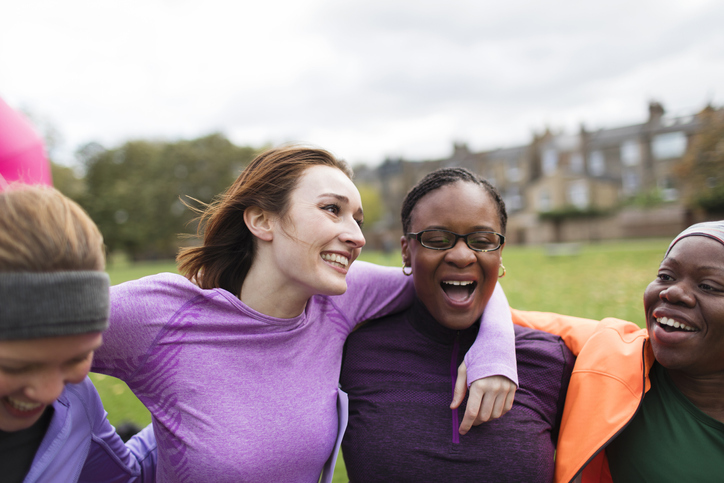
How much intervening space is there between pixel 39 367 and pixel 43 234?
401mm

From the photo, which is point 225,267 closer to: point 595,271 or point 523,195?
point 595,271

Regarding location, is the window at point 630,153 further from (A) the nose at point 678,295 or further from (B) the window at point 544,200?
(A) the nose at point 678,295

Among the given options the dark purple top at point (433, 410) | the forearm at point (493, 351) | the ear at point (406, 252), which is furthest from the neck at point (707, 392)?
the ear at point (406, 252)

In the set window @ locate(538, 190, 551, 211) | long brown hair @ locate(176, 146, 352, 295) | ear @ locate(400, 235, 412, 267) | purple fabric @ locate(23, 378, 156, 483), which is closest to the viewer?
purple fabric @ locate(23, 378, 156, 483)

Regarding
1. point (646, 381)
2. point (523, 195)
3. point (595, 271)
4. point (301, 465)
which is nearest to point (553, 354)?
point (646, 381)

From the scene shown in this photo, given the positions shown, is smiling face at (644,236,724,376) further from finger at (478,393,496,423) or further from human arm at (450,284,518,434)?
finger at (478,393,496,423)

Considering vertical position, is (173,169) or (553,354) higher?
(173,169)

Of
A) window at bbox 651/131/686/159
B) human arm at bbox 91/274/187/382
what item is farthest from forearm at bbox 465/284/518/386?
window at bbox 651/131/686/159

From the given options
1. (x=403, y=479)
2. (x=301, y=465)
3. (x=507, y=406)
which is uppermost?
(x=507, y=406)

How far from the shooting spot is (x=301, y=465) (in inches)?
84.0

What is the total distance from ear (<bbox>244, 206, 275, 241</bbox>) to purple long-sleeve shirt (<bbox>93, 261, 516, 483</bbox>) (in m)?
0.37

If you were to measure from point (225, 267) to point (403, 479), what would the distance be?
140cm

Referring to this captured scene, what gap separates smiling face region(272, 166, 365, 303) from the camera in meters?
2.29

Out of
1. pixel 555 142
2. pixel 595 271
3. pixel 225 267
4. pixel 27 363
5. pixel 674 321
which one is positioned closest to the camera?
pixel 27 363
